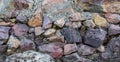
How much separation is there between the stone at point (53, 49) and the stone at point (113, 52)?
0.90 ft

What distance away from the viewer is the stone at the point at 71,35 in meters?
2.15

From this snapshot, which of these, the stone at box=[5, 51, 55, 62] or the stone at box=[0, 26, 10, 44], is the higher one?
the stone at box=[0, 26, 10, 44]

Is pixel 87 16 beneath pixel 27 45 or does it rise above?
above

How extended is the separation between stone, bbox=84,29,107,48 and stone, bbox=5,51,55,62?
263 mm

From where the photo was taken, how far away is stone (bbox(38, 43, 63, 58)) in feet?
7.04

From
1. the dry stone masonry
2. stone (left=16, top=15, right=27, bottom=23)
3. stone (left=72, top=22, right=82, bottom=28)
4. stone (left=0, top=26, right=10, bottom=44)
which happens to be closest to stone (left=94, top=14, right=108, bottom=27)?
the dry stone masonry

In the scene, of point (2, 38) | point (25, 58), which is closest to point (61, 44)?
point (25, 58)

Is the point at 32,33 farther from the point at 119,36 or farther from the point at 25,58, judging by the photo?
the point at 119,36

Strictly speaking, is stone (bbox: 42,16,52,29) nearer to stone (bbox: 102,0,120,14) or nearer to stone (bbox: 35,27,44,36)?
stone (bbox: 35,27,44,36)

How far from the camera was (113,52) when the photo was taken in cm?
214

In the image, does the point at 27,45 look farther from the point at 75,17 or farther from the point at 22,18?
the point at 75,17

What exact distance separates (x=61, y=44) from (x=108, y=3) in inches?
16.3

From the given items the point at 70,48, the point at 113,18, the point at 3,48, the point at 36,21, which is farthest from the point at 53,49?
the point at 113,18

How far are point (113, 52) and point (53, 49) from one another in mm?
384
